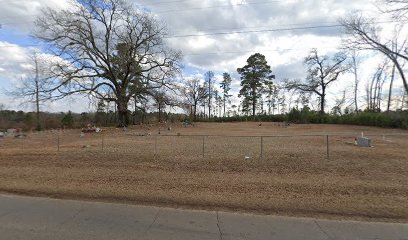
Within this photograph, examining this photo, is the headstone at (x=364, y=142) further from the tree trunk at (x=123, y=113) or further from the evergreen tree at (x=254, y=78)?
the evergreen tree at (x=254, y=78)

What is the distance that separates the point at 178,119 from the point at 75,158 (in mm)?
48222

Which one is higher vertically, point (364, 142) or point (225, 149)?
point (364, 142)

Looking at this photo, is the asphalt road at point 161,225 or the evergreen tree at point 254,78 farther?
the evergreen tree at point 254,78

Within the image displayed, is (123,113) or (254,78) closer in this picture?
(123,113)

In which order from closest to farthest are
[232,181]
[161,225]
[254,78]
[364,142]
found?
[161,225] < [232,181] < [364,142] < [254,78]

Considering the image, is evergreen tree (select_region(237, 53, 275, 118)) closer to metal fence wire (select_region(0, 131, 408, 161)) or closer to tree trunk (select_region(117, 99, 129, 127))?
tree trunk (select_region(117, 99, 129, 127))

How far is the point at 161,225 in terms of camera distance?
4934 millimetres

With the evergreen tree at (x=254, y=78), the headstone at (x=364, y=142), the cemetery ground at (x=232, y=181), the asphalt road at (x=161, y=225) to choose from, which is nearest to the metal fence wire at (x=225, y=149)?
the cemetery ground at (x=232, y=181)

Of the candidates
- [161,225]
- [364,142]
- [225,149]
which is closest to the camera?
[161,225]

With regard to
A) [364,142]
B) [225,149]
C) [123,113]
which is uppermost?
[123,113]

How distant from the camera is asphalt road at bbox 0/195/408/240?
4.52 meters

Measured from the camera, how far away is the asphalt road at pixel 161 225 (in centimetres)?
452

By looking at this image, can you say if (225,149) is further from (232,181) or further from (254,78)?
(254,78)

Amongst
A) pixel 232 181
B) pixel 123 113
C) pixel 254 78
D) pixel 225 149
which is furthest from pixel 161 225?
pixel 254 78
